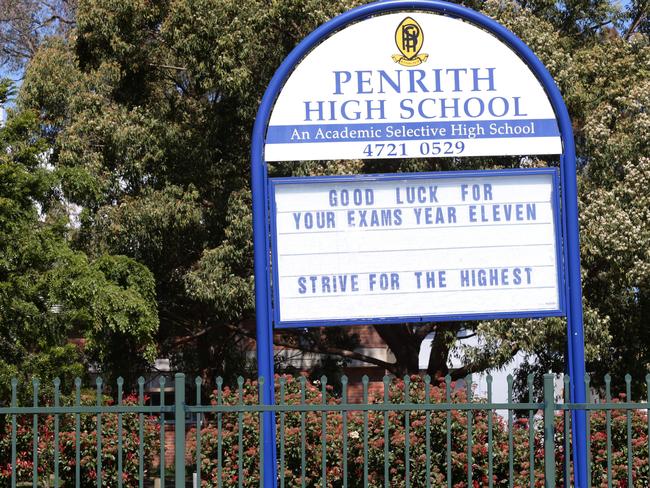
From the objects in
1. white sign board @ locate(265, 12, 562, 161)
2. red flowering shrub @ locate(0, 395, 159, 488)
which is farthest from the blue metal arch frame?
red flowering shrub @ locate(0, 395, 159, 488)

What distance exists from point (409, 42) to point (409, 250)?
186 cm

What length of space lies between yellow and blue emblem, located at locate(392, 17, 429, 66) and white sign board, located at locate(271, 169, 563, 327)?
106cm

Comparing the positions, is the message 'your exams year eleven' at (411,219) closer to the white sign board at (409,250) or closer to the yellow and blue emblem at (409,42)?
the white sign board at (409,250)

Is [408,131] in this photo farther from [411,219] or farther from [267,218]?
[267,218]

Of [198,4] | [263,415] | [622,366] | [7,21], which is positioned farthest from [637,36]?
[7,21]

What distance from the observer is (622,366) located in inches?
818

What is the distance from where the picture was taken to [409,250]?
9.40 m

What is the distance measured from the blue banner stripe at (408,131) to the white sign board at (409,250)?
38 centimetres

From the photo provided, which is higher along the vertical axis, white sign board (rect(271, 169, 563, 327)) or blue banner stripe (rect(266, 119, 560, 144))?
blue banner stripe (rect(266, 119, 560, 144))

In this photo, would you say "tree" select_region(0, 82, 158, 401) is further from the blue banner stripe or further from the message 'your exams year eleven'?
the message 'your exams year eleven'

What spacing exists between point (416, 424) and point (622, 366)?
995 centimetres

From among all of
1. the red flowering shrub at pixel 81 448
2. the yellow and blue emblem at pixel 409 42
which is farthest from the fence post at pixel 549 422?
the red flowering shrub at pixel 81 448

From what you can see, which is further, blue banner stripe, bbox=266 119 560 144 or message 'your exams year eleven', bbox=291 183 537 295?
blue banner stripe, bbox=266 119 560 144

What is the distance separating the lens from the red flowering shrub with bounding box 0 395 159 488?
42.6 feet
